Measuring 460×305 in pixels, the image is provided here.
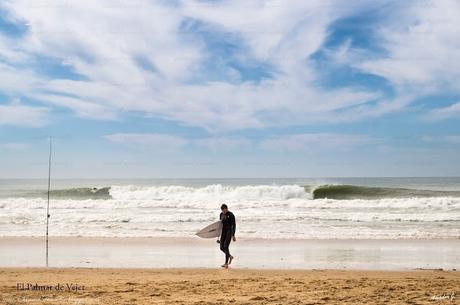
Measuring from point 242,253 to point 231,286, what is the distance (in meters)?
4.43

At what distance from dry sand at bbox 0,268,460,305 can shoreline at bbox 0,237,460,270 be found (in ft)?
3.03

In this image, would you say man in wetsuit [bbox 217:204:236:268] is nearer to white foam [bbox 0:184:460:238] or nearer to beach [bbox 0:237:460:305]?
beach [bbox 0:237:460:305]

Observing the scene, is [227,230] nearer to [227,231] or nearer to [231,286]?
[227,231]

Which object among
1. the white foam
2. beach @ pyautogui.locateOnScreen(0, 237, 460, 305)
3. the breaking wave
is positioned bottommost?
beach @ pyautogui.locateOnScreen(0, 237, 460, 305)

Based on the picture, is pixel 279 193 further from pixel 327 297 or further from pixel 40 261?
pixel 327 297

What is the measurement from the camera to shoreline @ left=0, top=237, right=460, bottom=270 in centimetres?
1167

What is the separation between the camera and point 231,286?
8.84 metres

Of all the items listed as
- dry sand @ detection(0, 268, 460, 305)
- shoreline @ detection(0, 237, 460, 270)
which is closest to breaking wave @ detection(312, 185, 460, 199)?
shoreline @ detection(0, 237, 460, 270)

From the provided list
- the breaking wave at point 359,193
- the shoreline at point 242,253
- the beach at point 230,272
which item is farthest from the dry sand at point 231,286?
the breaking wave at point 359,193

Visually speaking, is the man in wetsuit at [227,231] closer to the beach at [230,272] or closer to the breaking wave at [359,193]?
the beach at [230,272]

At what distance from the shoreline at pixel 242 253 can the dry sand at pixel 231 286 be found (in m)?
0.92

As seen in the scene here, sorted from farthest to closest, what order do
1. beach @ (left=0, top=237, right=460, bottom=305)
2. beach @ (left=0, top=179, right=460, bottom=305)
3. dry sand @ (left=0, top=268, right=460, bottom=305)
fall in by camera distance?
beach @ (left=0, top=179, right=460, bottom=305) → beach @ (left=0, top=237, right=460, bottom=305) → dry sand @ (left=0, top=268, right=460, bottom=305)

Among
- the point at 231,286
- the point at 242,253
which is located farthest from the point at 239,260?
the point at 231,286

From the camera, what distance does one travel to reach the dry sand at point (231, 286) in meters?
7.71
